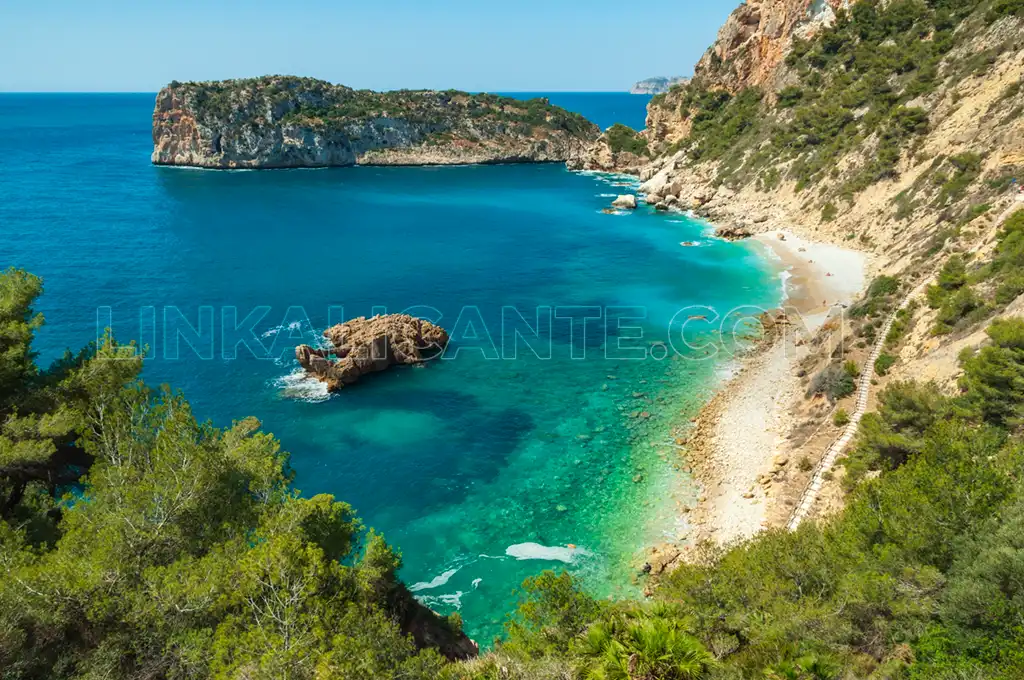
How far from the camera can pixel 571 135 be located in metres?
160

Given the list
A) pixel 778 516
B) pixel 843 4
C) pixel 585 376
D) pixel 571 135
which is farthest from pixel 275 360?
pixel 571 135

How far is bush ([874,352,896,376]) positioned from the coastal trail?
0.46 meters

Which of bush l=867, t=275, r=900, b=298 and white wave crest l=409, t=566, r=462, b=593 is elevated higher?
bush l=867, t=275, r=900, b=298

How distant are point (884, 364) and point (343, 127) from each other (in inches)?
5458

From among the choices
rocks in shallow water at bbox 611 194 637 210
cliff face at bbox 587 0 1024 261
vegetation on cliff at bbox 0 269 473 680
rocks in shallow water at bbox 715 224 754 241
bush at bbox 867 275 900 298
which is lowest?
vegetation on cliff at bbox 0 269 473 680

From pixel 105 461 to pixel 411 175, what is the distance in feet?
416

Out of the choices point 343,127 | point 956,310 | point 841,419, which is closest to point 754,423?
point 841,419

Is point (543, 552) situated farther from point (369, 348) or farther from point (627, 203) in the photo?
point (627, 203)

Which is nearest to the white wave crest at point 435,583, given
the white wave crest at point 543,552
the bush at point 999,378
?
the white wave crest at point 543,552

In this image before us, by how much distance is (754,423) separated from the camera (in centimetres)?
3262

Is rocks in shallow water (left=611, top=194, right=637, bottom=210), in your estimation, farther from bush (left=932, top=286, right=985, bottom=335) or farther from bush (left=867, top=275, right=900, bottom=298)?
bush (left=932, top=286, right=985, bottom=335)

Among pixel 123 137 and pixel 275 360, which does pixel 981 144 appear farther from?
pixel 123 137

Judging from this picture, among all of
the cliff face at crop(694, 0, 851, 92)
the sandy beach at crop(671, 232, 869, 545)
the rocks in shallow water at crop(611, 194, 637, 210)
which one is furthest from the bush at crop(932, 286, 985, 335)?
the cliff face at crop(694, 0, 851, 92)

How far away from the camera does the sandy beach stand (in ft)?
86.0
